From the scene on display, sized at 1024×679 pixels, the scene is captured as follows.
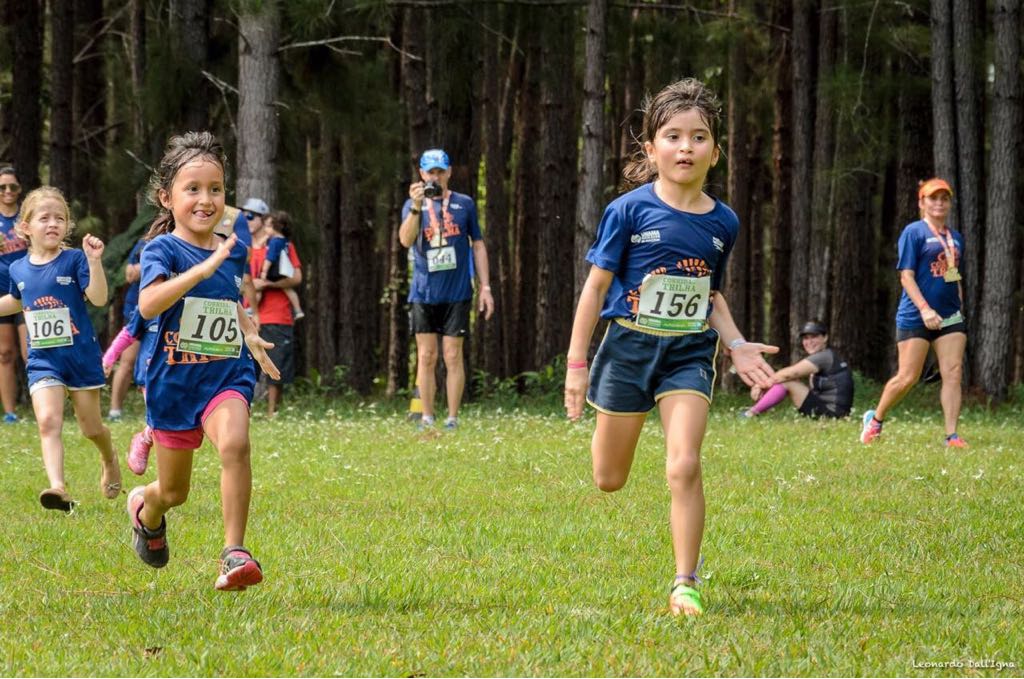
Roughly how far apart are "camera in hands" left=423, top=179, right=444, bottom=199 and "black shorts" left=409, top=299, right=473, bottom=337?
1.07m

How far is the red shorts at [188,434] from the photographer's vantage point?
5965 millimetres

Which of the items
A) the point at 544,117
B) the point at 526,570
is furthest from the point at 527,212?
the point at 526,570

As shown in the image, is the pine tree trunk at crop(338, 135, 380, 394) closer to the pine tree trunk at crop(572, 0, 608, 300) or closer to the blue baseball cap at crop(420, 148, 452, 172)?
the pine tree trunk at crop(572, 0, 608, 300)

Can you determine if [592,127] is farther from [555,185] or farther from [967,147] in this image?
[967,147]

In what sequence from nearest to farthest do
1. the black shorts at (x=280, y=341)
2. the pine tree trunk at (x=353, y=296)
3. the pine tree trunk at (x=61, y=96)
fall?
the black shorts at (x=280, y=341)
the pine tree trunk at (x=61, y=96)
the pine tree trunk at (x=353, y=296)

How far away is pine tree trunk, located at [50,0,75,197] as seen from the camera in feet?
68.3

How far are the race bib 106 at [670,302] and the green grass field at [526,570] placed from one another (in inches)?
44.6

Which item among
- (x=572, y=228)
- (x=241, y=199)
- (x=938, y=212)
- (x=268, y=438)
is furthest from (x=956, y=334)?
(x=572, y=228)

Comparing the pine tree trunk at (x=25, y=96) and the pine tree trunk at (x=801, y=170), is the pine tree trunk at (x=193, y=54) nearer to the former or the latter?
the pine tree trunk at (x=25, y=96)

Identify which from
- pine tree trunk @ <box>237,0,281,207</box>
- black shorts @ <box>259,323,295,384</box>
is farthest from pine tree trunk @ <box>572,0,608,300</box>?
pine tree trunk @ <box>237,0,281,207</box>

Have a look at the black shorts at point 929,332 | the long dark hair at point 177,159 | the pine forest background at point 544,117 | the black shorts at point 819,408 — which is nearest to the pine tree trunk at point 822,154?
the pine forest background at point 544,117

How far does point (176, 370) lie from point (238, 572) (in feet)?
3.10

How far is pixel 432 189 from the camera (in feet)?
44.0

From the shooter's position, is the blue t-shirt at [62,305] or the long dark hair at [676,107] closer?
the long dark hair at [676,107]
